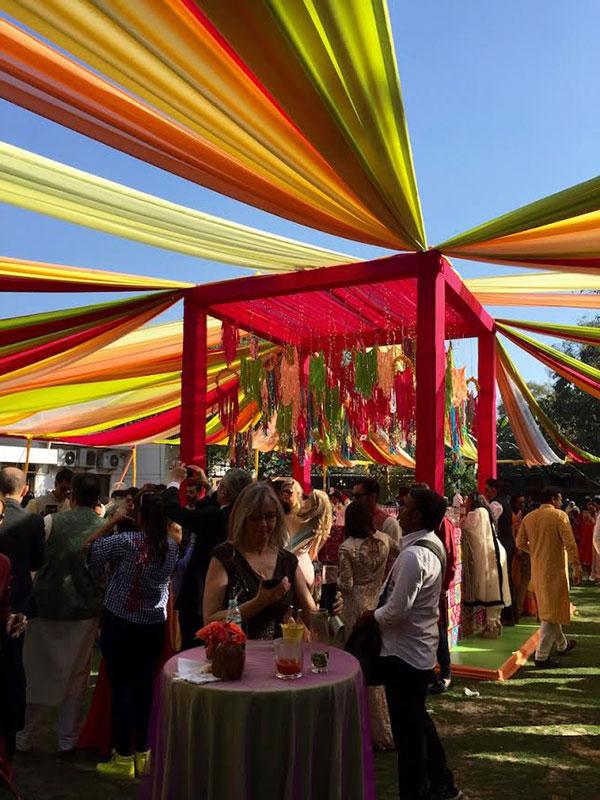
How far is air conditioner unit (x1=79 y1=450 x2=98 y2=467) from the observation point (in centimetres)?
2495

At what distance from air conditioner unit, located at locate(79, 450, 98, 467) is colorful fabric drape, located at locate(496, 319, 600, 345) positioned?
20.5 meters

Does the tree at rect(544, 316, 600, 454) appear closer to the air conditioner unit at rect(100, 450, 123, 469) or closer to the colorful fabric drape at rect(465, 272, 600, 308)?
the air conditioner unit at rect(100, 450, 123, 469)

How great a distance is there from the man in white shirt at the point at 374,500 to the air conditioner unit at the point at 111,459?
74.5 feet

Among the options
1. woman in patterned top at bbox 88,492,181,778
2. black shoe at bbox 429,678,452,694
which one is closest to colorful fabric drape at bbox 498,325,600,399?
black shoe at bbox 429,678,452,694

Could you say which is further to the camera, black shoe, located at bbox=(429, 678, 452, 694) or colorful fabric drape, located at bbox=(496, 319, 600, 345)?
colorful fabric drape, located at bbox=(496, 319, 600, 345)

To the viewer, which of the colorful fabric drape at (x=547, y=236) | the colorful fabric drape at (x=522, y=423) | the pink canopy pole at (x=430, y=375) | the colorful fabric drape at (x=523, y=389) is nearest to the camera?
the colorful fabric drape at (x=547, y=236)

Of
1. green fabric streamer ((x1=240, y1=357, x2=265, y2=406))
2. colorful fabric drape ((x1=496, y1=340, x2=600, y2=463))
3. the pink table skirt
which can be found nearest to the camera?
the pink table skirt

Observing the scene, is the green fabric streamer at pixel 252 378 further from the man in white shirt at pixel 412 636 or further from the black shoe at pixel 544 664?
the man in white shirt at pixel 412 636

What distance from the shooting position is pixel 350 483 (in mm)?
24922

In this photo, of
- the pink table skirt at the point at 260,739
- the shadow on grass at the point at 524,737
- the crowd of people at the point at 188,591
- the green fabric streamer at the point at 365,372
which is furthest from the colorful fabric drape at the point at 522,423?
the pink table skirt at the point at 260,739

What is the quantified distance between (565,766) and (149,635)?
84.6 inches

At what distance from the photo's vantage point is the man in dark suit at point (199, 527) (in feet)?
10.2

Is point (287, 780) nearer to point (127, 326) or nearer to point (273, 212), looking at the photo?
point (273, 212)

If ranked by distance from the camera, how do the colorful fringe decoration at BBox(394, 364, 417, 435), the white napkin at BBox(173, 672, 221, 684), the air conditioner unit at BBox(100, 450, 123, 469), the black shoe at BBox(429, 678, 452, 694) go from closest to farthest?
the white napkin at BBox(173, 672, 221, 684) → the black shoe at BBox(429, 678, 452, 694) → the colorful fringe decoration at BBox(394, 364, 417, 435) → the air conditioner unit at BBox(100, 450, 123, 469)
